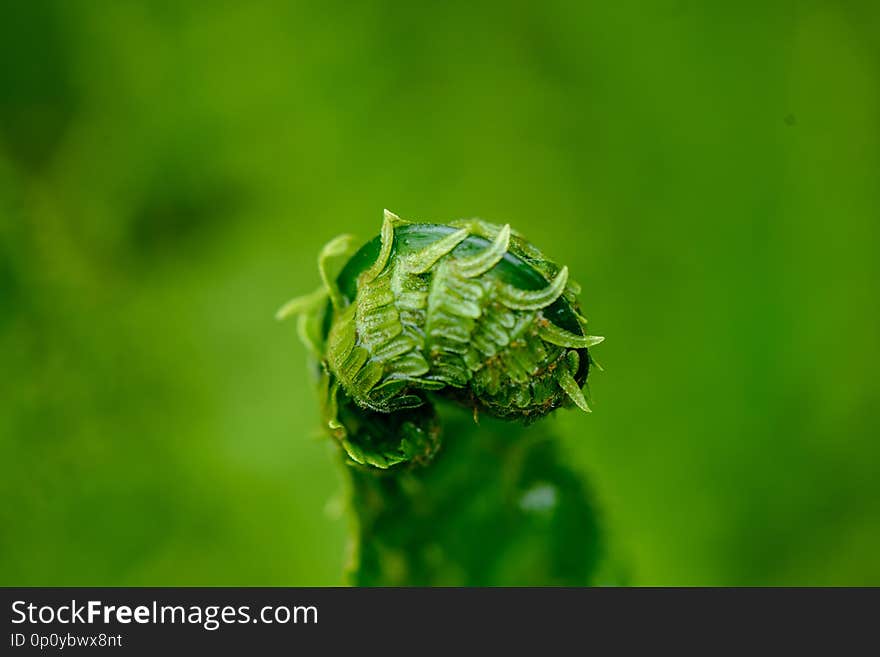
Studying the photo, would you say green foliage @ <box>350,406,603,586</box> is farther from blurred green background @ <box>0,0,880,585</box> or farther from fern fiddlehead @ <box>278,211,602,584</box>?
blurred green background @ <box>0,0,880,585</box>

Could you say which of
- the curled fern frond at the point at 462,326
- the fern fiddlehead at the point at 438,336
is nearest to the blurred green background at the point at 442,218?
the fern fiddlehead at the point at 438,336

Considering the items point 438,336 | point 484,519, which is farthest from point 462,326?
point 484,519

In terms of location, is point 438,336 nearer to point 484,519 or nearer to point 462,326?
point 462,326

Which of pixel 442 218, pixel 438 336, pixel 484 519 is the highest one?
pixel 442 218

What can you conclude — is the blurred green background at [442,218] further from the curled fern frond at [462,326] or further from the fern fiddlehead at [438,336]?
the curled fern frond at [462,326]

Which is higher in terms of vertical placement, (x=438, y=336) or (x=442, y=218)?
(x=442, y=218)

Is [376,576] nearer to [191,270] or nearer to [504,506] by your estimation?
[504,506]

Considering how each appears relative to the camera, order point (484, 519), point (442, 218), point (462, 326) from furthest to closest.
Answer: point (442, 218), point (484, 519), point (462, 326)
